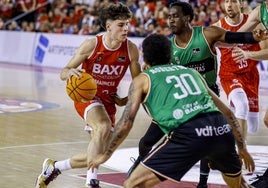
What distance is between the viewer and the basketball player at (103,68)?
296 inches

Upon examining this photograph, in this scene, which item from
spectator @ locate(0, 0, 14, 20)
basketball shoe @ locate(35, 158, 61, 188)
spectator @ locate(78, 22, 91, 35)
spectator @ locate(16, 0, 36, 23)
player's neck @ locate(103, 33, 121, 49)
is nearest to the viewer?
basketball shoe @ locate(35, 158, 61, 188)

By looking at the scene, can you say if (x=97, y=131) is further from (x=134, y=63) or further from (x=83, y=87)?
(x=134, y=63)

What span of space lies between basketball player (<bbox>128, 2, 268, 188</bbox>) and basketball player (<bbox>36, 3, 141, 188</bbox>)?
452 mm

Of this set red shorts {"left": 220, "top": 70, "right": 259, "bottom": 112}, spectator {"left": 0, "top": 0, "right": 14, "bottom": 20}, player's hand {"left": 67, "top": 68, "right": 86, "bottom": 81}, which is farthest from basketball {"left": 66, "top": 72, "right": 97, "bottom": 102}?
spectator {"left": 0, "top": 0, "right": 14, "bottom": 20}

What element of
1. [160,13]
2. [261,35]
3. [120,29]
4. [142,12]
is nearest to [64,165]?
[120,29]

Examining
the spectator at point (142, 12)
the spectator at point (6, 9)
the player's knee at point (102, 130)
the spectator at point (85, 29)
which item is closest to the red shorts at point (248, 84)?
the player's knee at point (102, 130)

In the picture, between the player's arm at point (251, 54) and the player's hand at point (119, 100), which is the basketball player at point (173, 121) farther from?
the player's arm at point (251, 54)

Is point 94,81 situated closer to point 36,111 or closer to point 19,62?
point 36,111

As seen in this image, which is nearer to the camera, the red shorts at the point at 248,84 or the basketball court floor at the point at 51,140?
the basketball court floor at the point at 51,140

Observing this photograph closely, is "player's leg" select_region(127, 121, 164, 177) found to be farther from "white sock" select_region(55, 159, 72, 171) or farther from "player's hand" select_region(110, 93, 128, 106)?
"white sock" select_region(55, 159, 72, 171)

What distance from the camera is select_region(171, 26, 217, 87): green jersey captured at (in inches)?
307

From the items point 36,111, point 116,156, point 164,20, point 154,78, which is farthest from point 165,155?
point 164,20

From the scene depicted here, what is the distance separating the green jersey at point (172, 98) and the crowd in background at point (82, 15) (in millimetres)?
13046

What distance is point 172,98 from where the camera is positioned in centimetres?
576
